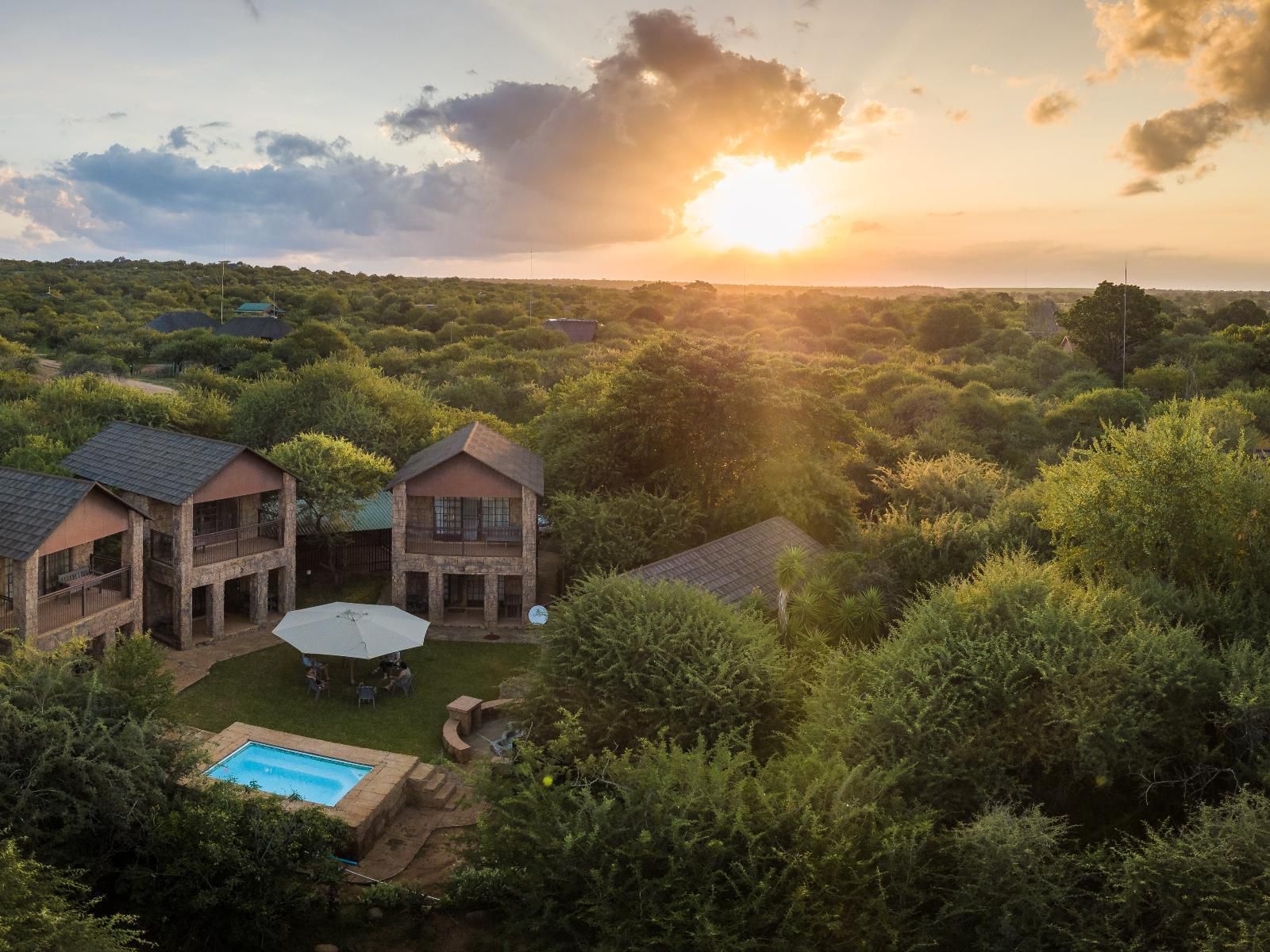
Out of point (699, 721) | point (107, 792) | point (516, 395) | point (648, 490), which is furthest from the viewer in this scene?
point (516, 395)

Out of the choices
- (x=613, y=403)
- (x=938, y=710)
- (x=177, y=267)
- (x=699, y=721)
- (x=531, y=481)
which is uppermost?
(x=177, y=267)

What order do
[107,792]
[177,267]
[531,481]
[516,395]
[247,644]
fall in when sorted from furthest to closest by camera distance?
[177,267], [516,395], [531,481], [247,644], [107,792]

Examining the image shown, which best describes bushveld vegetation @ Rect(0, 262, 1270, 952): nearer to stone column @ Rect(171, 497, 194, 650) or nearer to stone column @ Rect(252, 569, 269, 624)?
stone column @ Rect(252, 569, 269, 624)

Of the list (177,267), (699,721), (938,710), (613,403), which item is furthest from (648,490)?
(177,267)

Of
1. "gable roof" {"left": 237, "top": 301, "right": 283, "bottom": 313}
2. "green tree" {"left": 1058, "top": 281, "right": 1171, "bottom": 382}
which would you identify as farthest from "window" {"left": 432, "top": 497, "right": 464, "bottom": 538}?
"gable roof" {"left": 237, "top": 301, "right": 283, "bottom": 313}

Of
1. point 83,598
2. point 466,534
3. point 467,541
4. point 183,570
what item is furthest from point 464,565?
point 83,598

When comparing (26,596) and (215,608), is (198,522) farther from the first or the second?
(26,596)

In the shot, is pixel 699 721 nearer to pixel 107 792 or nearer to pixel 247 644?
pixel 107 792
